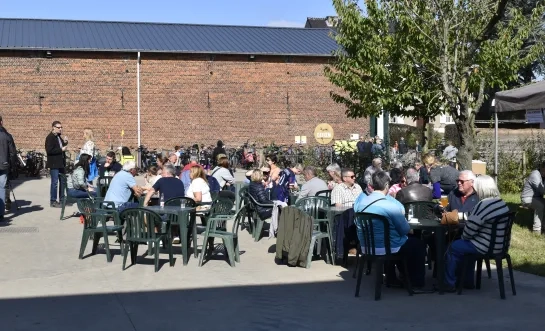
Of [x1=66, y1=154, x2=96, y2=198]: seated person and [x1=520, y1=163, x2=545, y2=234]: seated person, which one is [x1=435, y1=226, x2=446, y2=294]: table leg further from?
[x1=66, y1=154, x2=96, y2=198]: seated person

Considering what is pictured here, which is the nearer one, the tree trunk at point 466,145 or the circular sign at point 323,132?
the tree trunk at point 466,145

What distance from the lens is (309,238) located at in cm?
1061

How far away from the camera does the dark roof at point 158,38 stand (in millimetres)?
36562

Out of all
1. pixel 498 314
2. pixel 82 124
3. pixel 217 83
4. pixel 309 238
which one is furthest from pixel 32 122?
pixel 498 314

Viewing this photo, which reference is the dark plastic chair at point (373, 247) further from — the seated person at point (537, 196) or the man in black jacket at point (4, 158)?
the man in black jacket at point (4, 158)

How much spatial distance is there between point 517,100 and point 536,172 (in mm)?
1311

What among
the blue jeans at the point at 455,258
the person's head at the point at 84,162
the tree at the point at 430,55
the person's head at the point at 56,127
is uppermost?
the tree at the point at 430,55

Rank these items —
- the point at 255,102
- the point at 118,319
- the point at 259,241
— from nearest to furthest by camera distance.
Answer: the point at 118,319, the point at 259,241, the point at 255,102

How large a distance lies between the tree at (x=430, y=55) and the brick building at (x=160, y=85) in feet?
51.2

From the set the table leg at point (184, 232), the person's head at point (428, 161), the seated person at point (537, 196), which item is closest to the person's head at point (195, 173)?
the table leg at point (184, 232)

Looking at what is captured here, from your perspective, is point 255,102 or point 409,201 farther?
point 255,102

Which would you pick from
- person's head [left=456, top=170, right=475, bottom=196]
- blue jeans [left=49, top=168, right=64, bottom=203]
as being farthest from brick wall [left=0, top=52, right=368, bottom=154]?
person's head [left=456, top=170, right=475, bottom=196]

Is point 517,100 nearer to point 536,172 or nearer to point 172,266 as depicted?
point 536,172

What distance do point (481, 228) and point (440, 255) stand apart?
0.62 meters
